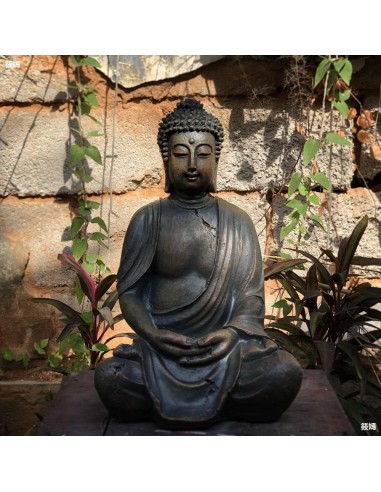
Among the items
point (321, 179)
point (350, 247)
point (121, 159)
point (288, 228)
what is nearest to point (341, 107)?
point (321, 179)

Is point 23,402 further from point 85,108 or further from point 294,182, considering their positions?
point 294,182

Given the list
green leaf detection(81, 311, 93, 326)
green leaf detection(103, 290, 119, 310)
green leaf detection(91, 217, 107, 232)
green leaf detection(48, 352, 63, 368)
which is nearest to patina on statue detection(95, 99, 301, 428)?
green leaf detection(103, 290, 119, 310)

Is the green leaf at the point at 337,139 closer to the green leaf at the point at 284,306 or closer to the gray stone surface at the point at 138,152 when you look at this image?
the gray stone surface at the point at 138,152

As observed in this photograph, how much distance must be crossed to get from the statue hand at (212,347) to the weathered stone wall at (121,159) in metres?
1.70

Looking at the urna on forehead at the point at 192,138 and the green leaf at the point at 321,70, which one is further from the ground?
the green leaf at the point at 321,70

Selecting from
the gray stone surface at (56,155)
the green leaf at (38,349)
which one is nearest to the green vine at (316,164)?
the gray stone surface at (56,155)

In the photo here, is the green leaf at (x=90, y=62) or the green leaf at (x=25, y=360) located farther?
the green leaf at (x=25, y=360)

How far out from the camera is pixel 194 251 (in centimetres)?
306

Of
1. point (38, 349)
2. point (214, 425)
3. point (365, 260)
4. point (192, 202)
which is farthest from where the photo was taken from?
point (38, 349)

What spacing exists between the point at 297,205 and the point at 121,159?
1.06 meters

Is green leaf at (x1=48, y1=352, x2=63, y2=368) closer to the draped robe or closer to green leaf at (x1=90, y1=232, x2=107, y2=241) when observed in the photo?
green leaf at (x1=90, y1=232, x2=107, y2=241)

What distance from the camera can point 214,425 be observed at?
282 cm

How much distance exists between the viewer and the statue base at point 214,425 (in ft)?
9.16
